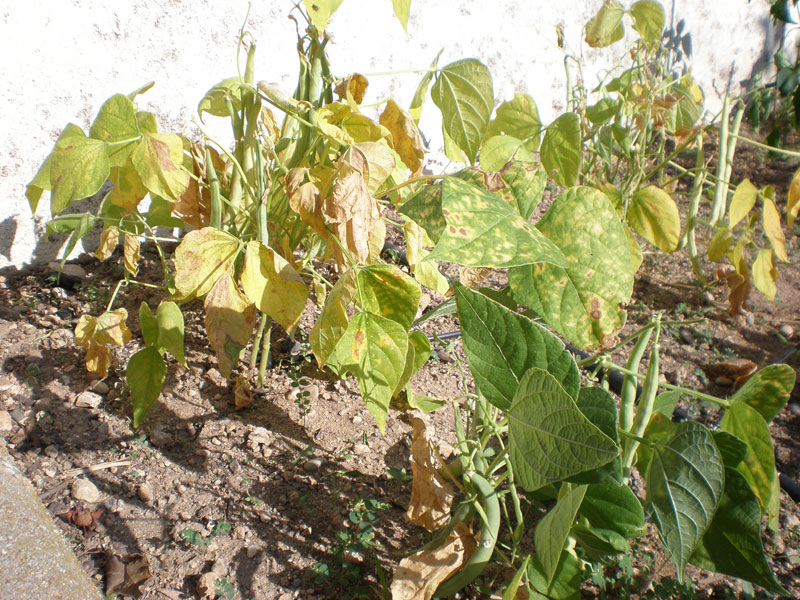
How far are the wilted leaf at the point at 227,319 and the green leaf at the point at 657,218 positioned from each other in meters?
0.82

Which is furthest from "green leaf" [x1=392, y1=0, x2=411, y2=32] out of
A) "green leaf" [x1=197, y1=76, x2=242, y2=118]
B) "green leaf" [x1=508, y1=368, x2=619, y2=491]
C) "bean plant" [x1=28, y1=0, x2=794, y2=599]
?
"green leaf" [x1=508, y1=368, x2=619, y2=491]

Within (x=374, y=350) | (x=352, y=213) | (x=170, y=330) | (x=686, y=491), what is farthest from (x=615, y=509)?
(x=170, y=330)

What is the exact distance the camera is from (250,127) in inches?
39.9

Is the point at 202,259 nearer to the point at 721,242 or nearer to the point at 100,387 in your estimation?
the point at 100,387

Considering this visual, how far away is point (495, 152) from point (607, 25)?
89 centimetres

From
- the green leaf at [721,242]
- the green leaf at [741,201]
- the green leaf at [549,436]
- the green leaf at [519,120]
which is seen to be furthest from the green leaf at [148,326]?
the green leaf at [721,242]

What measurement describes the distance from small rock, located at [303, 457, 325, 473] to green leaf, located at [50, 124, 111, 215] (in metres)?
0.57

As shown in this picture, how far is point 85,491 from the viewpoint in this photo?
0.94 metres

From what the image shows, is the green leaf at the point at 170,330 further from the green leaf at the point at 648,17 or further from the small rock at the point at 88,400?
the green leaf at the point at 648,17

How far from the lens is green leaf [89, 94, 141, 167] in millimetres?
867

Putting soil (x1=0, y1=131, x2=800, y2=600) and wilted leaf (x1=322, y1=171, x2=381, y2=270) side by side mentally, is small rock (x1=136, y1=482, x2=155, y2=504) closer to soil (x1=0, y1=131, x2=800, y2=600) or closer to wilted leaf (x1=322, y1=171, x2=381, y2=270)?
soil (x1=0, y1=131, x2=800, y2=600)

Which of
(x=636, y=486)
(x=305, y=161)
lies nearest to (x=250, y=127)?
(x=305, y=161)

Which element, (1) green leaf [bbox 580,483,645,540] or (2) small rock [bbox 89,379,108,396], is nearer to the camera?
(1) green leaf [bbox 580,483,645,540]

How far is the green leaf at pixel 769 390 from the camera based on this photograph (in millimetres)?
621
